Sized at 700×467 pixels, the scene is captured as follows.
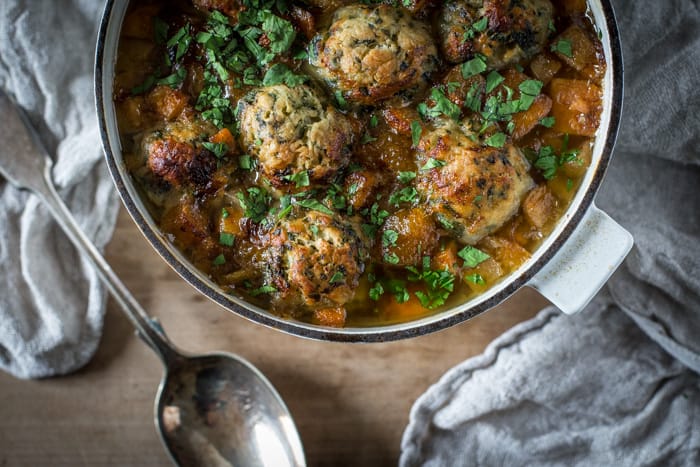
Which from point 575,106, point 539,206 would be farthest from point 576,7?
point 539,206

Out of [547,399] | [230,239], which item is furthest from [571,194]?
[230,239]

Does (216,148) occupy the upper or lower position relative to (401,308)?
upper

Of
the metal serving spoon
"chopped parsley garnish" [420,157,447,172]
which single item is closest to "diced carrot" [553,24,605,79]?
"chopped parsley garnish" [420,157,447,172]

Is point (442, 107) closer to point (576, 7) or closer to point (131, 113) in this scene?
point (576, 7)

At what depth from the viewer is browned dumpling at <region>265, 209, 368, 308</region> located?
2.49 metres

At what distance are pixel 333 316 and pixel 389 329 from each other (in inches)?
9.6

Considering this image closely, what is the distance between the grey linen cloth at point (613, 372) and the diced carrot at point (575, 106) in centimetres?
63

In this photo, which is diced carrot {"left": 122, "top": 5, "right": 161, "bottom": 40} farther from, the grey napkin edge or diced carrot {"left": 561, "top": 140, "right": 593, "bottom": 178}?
the grey napkin edge

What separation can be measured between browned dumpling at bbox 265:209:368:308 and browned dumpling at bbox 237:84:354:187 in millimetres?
180

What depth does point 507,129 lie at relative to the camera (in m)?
2.64

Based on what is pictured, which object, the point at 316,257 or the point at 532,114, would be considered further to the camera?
the point at 532,114

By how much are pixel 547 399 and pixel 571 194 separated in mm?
1201

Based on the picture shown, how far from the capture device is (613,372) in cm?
335

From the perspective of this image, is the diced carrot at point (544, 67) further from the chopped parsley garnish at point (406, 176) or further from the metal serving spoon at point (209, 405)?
the metal serving spoon at point (209, 405)
